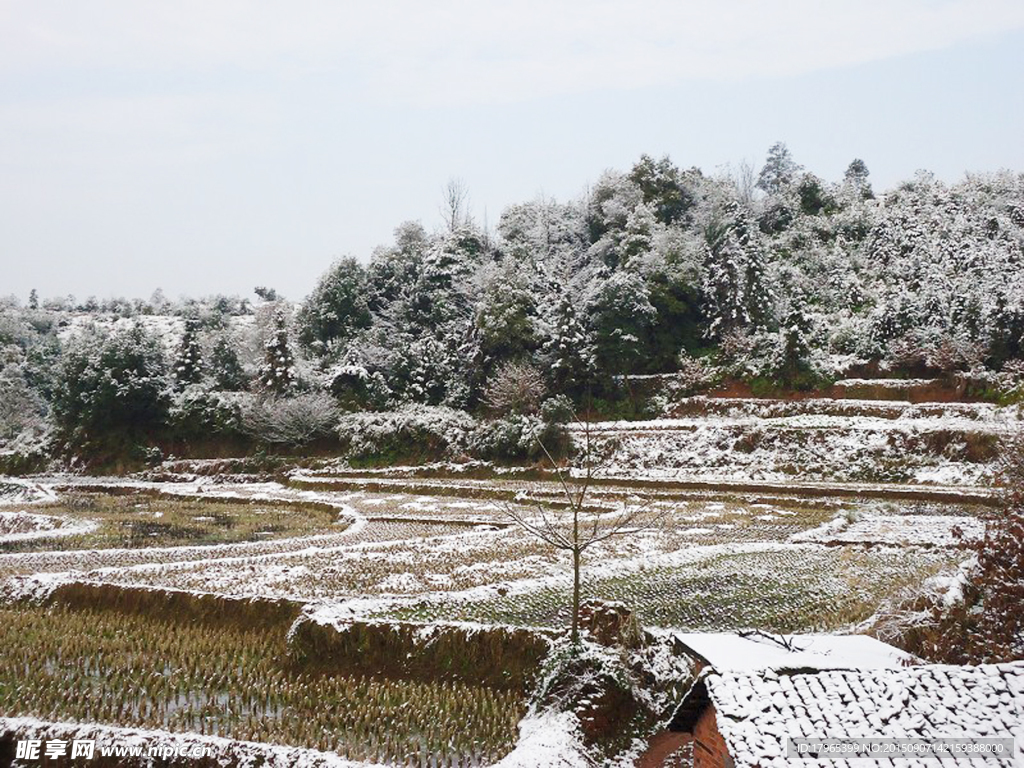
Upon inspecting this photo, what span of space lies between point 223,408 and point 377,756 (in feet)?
114

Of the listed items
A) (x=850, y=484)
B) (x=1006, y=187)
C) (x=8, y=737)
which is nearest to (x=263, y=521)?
(x=8, y=737)

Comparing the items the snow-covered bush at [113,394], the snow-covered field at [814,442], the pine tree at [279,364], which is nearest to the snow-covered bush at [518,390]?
the snow-covered field at [814,442]

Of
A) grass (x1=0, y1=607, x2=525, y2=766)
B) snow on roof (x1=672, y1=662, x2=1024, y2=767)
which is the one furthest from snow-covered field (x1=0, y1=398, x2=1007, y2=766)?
snow on roof (x1=672, y1=662, x2=1024, y2=767)

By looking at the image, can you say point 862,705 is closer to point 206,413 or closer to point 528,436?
point 528,436

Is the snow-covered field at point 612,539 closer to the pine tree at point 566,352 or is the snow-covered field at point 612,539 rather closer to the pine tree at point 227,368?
the pine tree at point 566,352

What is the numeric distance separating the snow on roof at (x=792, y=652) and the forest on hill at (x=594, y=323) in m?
24.2

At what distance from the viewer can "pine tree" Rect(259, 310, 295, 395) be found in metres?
38.6

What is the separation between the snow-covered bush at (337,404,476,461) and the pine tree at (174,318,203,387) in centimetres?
1117

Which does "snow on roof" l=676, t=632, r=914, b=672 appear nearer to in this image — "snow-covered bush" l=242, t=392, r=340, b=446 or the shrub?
the shrub

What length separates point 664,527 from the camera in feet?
58.3

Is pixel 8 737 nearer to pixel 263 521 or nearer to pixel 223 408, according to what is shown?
pixel 263 521

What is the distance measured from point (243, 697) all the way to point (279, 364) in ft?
109

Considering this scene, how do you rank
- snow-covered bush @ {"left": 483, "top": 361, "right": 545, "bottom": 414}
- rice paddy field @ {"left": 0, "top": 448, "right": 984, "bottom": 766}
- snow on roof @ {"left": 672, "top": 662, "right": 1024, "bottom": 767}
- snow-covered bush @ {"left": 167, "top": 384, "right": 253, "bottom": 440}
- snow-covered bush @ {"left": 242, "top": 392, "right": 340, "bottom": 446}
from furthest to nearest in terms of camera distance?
snow-covered bush @ {"left": 167, "top": 384, "right": 253, "bottom": 440}, snow-covered bush @ {"left": 242, "top": 392, "right": 340, "bottom": 446}, snow-covered bush @ {"left": 483, "top": 361, "right": 545, "bottom": 414}, rice paddy field @ {"left": 0, "top": 448, "right": 984, "bottom": 766}, snow on roof @ {"left": 672, "top": 662, "right": 1024, "bottom": 767}

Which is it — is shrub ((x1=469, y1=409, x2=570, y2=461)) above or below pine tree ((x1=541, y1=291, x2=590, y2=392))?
below
